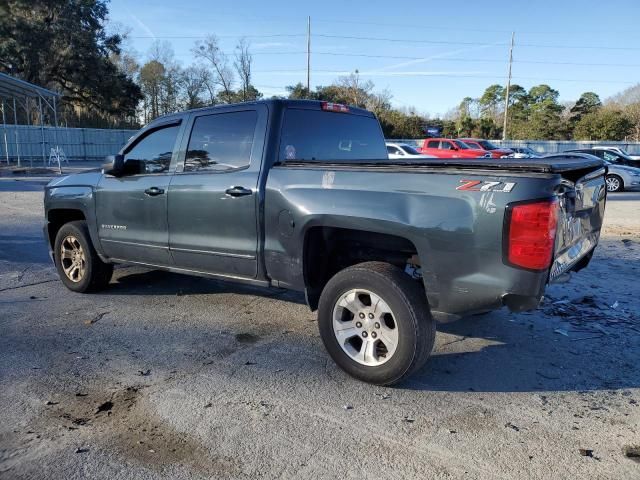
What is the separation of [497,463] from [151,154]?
4047 mm

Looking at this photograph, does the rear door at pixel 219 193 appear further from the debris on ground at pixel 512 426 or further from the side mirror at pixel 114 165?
the debris on ground at pixel 512 426

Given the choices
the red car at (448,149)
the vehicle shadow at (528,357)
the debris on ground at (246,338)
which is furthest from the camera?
the red car at (448,149)

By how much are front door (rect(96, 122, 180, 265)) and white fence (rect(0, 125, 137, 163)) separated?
25704 mm

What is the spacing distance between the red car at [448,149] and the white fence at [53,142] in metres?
20.6

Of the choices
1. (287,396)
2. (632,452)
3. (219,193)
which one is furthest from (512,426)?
(219,193)

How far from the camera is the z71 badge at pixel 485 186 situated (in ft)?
9.87

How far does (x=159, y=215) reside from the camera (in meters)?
4.84

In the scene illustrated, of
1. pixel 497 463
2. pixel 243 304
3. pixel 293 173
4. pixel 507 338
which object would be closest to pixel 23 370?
pixel 243 304

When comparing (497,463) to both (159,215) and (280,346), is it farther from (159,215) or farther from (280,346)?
(159,215)

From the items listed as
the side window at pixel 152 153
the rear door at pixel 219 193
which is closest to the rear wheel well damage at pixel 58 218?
the side window at pixel 152 153

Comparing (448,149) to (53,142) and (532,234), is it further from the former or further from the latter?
(532,234)

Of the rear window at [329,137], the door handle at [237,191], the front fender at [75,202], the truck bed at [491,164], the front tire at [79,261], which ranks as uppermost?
the rear window at [329,137]

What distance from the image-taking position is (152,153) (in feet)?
16.7

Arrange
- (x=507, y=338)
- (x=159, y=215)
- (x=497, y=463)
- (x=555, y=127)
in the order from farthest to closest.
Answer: (x=555, y=127) → (x=159, y=215) → (x=507, y=338) → (x=497, y=463)
